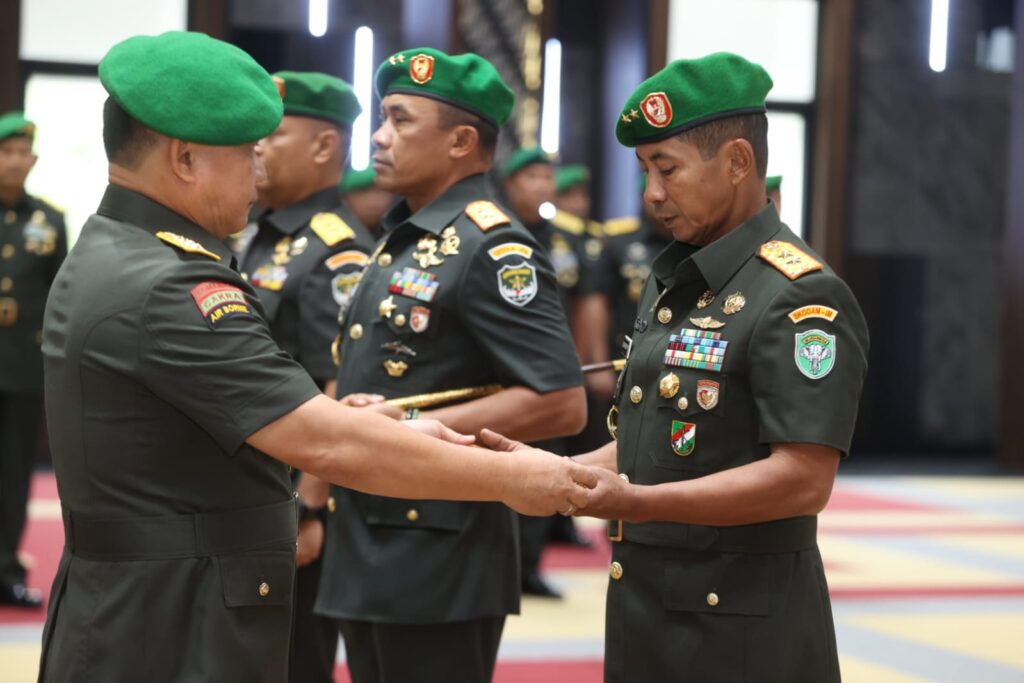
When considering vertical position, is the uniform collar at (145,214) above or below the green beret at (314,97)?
below

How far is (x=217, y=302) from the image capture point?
179 cm

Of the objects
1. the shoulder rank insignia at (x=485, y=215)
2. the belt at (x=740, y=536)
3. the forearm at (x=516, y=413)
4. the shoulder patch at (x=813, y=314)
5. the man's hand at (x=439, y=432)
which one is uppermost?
the shoulder rank insignia at (x=485, y=215)

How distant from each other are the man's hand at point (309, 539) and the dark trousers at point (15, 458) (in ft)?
8.11

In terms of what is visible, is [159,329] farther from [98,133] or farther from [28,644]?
[98,133]

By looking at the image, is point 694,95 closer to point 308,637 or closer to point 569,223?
point 308,637

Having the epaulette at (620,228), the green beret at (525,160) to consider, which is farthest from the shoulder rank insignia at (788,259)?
the epaulette at (620,228)

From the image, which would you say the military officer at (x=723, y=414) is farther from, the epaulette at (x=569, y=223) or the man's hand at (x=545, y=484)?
the epaulette at (x=569, y=223)

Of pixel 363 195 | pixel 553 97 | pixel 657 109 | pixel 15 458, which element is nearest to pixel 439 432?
pixel 657 109

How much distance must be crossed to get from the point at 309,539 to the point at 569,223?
3.98m

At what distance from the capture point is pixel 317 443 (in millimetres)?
1812

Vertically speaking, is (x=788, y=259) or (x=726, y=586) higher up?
(x=788, y=259)

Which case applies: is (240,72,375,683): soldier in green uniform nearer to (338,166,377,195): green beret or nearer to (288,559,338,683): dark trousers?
(288,559,338,683): dark trousers

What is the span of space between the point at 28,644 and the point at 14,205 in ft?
6.21

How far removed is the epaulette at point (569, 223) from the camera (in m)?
6.75
